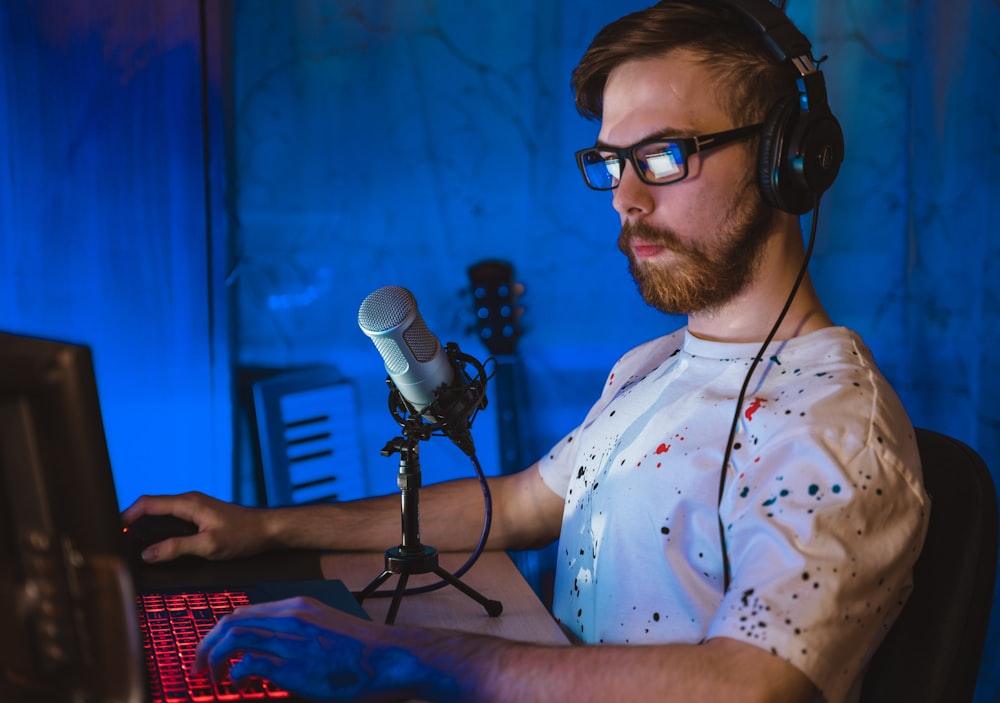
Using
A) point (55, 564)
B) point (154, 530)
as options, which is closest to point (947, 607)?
point (55, 564)

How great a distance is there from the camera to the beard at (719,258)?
1.26 m

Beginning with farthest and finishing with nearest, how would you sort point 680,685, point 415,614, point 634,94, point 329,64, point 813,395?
point 329,64
point 634,94
point 415,614
point 813,395
point 680,685

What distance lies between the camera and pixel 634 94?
131 centimetres

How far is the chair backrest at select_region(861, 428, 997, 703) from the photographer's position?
971mm

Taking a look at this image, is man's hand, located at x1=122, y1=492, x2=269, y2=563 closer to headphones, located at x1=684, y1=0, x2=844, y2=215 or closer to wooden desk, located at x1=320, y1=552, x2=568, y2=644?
wooden desk, located at x1=320, y1=552, x2=568, y2=644

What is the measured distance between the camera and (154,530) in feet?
4.33

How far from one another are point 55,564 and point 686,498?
76 cm

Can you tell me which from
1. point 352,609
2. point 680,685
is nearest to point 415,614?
point 352,609

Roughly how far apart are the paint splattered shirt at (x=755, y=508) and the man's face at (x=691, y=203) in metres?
0.09

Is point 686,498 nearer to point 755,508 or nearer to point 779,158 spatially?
point 755,508

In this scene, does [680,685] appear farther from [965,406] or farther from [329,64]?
[965,406]

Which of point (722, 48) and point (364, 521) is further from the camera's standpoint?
point (364, 521)

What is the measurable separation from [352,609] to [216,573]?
0.27 m

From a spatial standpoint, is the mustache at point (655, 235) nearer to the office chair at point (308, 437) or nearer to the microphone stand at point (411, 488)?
the microphone stand at point (411, 488)
